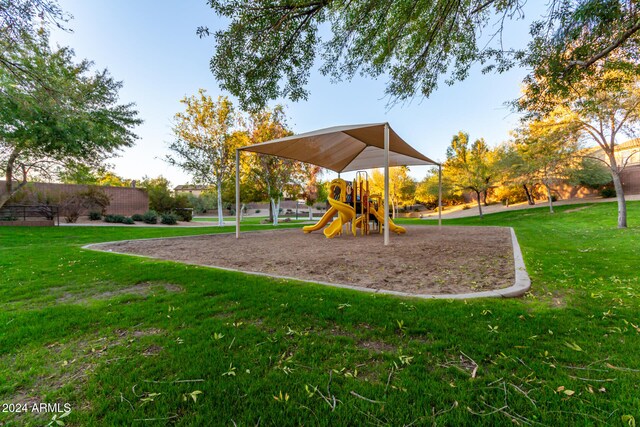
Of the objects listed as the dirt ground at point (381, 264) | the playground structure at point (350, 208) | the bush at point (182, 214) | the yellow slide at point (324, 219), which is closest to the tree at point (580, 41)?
the dirt ground at point (381, 264)

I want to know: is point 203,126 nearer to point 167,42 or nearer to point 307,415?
point 167,42

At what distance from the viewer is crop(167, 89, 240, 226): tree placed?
1600cm

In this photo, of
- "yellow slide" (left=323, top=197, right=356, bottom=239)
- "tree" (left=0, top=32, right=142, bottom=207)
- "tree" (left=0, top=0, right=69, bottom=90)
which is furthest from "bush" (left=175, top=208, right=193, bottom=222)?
"tree" (left=0, top=0, right=69, bottom=90)

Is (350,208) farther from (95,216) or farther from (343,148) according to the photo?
(95,216)

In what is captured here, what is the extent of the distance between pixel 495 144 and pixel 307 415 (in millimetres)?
27784

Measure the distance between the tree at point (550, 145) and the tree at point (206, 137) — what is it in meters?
15.2

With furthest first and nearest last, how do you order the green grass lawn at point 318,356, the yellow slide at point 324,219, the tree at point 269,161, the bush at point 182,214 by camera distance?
the bush at point 182,214 < the tree at point 269,161 < the yellow slide at point 324,219 < the green grass lawn at point 318,356

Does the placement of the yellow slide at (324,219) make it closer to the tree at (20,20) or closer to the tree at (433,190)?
the tree at (20,20)

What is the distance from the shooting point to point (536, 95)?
17.1ft

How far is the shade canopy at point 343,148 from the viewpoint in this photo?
24.2 ft

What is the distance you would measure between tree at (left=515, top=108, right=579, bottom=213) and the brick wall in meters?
26.0

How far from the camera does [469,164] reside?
19188mm

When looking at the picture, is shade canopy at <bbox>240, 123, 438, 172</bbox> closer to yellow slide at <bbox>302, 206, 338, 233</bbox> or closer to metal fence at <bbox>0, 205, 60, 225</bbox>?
yellow slide at <bbox>302, 206, 338, 233</bbox>

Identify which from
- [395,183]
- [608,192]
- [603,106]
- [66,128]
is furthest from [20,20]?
[608,192]
